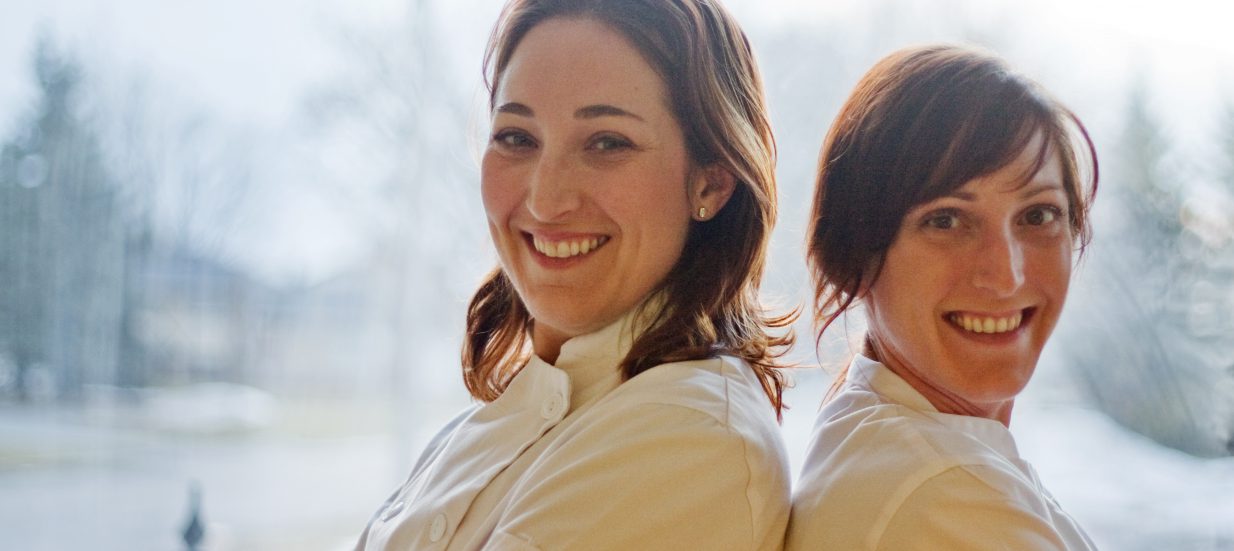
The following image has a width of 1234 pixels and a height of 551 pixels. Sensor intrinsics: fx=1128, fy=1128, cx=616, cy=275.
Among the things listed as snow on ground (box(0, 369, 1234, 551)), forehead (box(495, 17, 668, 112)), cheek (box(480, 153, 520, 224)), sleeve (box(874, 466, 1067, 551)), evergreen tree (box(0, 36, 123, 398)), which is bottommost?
snow on ground (box(0, 369, 1234, 551))

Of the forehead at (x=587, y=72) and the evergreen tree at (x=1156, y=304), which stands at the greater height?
the forehead at (x=587, y=72)

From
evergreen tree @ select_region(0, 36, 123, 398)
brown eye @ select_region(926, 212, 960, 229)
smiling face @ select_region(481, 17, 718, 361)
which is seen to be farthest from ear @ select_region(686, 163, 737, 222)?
evergreen tree @ select_region(0, 36, 123, 398)

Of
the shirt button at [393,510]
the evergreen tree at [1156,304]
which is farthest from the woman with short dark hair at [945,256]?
the evergreen tree at [1156,304]

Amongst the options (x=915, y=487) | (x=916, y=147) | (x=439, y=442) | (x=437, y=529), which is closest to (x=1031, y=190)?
(x=916, y=147)

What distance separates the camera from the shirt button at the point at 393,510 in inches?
54.9

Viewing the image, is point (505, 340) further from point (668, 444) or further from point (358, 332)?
point (358, 332)

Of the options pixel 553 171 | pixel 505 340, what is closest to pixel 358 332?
pixel 505 340

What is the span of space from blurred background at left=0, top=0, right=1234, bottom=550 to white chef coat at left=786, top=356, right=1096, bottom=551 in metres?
1.31

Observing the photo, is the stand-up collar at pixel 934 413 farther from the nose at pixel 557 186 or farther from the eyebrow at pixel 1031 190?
the nose at pixel 557 186

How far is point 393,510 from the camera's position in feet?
4.59

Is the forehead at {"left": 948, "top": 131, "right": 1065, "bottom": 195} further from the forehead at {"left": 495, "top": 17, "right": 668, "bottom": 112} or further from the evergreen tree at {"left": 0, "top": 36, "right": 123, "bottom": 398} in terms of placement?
the evergreen tree at {"left": 0, "top": 36, "right": 123, "bottom": 398}

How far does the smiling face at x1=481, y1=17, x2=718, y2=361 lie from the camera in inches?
49.3

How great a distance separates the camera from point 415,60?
2.74 m

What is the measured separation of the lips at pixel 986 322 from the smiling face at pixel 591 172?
30cm
